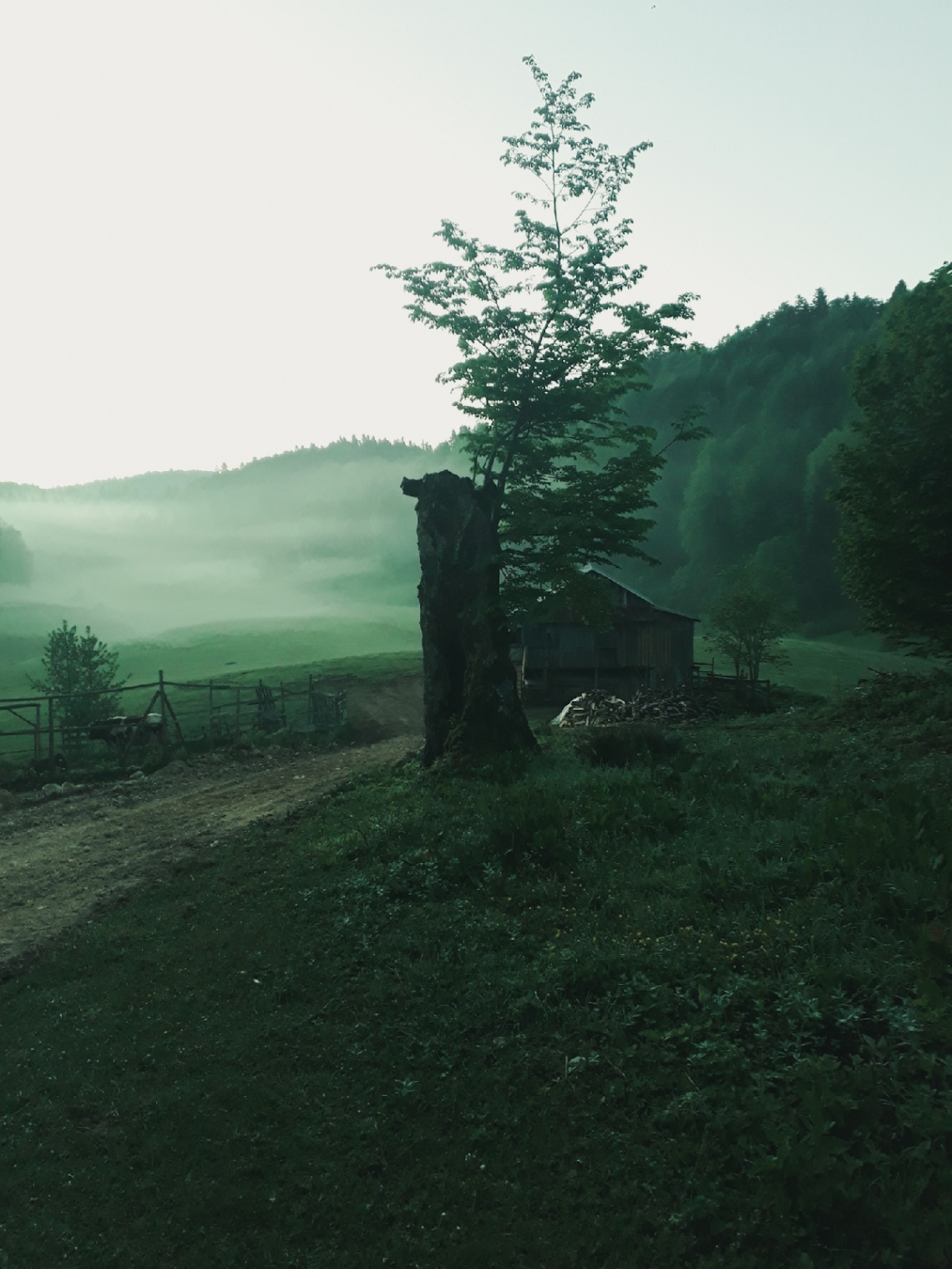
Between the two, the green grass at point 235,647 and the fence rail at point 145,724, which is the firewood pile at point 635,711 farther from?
the green grass at point 235,647

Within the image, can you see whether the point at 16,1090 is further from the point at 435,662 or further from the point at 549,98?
the point at 549,98

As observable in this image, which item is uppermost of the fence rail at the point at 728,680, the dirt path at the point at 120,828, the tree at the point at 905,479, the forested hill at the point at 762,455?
the forested hill at the point at 762,455

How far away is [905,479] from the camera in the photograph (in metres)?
24.0

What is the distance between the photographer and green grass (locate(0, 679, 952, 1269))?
16.7ft

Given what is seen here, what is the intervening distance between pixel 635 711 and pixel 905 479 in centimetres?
1263

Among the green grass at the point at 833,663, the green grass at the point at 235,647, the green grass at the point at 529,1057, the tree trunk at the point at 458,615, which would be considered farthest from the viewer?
the green grass at the point at 235,647

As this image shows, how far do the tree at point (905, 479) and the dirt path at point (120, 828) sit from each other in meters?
16.0

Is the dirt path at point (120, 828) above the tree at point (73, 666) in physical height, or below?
below

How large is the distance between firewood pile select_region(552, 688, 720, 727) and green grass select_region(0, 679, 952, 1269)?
19.6m

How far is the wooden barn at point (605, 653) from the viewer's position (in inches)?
1641

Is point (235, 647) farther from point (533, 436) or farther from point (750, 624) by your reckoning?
point (533, 436)

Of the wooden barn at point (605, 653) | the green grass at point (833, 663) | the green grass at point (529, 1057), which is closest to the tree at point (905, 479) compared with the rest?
the wooden barn at point (605, 653)

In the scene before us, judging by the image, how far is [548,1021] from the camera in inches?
279

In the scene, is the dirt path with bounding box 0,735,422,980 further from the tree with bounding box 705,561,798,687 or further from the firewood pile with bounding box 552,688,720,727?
the tree with bounding box 705,561,798,687
